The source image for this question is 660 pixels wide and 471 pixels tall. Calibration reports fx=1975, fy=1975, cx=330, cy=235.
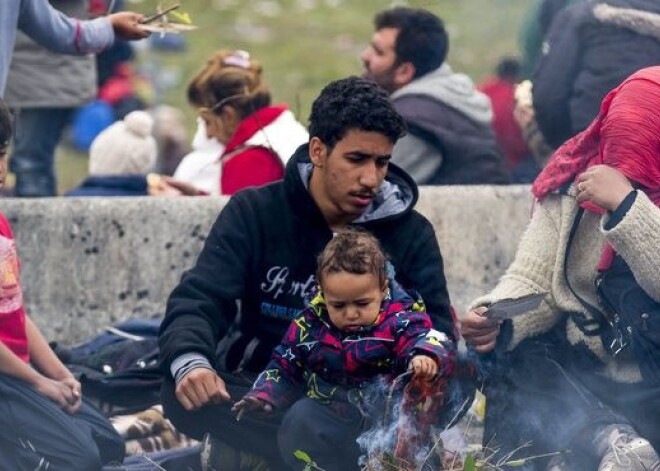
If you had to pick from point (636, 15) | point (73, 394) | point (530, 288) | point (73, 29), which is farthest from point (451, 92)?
point (73, 394)

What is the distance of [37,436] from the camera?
632 cm

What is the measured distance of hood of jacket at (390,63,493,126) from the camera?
8.53 m

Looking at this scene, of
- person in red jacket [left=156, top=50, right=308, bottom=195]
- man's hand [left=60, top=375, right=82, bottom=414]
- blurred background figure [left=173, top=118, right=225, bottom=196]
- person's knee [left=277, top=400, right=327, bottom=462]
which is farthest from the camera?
blurred background figure [left=173, top=118, right=225, bottom=196]

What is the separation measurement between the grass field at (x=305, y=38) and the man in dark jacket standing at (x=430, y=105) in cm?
734

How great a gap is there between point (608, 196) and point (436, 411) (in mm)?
838

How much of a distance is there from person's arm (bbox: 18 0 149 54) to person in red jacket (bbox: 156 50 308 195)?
1041 millimetres

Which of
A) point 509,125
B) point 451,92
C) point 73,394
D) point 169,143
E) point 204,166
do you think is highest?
point 73,394

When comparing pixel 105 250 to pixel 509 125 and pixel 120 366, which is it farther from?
pixel 509 125

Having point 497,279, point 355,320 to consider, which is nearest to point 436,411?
point 355,320

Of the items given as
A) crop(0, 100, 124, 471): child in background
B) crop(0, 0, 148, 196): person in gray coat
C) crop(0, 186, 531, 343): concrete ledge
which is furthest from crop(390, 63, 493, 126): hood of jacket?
crop(0, 100, 124, 471): child in background

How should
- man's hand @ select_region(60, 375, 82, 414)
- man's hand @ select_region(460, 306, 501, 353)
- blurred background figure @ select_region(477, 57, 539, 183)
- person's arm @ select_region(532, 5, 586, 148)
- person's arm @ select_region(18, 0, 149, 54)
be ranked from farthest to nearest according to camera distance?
1. blurred background figure @ select_region(477, 57, 539, 183)
2. person's arm @ select_region(532, 5, 586, 148)
3. person's arm @ select_region(18, 0, 149, 54)
4. man's hand @ select_region(60, 375, 82, 414)
5. man's hand @ select_region(460, 306, 501, 353)

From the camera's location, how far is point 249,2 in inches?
865

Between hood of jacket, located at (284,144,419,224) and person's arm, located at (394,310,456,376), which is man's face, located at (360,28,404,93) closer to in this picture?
hood of jacket, located at (284,144,419,224)

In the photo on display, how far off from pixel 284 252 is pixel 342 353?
2.04 ft
